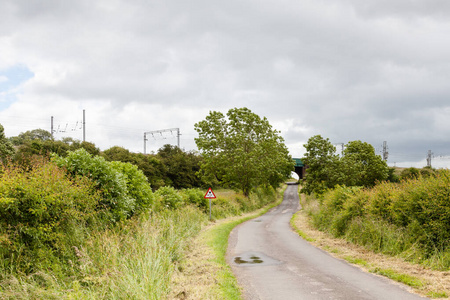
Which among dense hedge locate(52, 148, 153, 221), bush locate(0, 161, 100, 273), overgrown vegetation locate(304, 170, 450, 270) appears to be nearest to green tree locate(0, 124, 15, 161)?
dense hedge locate(52, 148, 153, 221)

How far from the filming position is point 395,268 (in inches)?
422

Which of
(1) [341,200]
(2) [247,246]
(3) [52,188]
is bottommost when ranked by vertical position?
(2) [247,246]

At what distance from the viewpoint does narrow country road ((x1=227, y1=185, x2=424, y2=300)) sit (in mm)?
8359

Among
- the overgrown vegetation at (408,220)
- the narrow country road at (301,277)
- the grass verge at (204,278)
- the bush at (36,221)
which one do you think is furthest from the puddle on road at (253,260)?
the bush at (36,221)

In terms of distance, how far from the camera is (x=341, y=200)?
67.4 feet

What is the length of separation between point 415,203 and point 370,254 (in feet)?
8.42

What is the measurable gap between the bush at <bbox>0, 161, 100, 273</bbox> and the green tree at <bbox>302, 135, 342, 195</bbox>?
38.2 meters

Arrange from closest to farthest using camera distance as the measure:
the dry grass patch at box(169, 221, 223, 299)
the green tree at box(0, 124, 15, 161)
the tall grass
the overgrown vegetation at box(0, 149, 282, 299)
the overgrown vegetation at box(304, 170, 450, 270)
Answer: the tall grass → the overgrown vegetation at box(0, 149, 282, 299) → the dry grass patch at box(169, 221, 223, 299) → the overgrown vegetation at box(304, 170, 450, 270) → the green tree at box(0, 124, 15, 161)

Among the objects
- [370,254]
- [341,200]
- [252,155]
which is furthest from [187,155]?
[370,254]

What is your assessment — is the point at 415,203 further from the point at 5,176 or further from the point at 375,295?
the point at 5,176

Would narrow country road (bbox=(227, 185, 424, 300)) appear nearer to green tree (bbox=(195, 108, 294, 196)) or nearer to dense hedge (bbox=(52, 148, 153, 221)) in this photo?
dense hedge (bbox=(52, 148, 153, 221))

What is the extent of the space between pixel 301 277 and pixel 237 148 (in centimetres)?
3423

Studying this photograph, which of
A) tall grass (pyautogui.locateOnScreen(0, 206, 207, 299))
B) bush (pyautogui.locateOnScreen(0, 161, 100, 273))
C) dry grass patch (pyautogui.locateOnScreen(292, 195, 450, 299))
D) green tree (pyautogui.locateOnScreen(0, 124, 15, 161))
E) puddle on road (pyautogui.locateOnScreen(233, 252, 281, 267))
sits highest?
green tree (pyautogui.locateOnScreen(0, 124, 15, 161))

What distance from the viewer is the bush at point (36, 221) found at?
723cm
